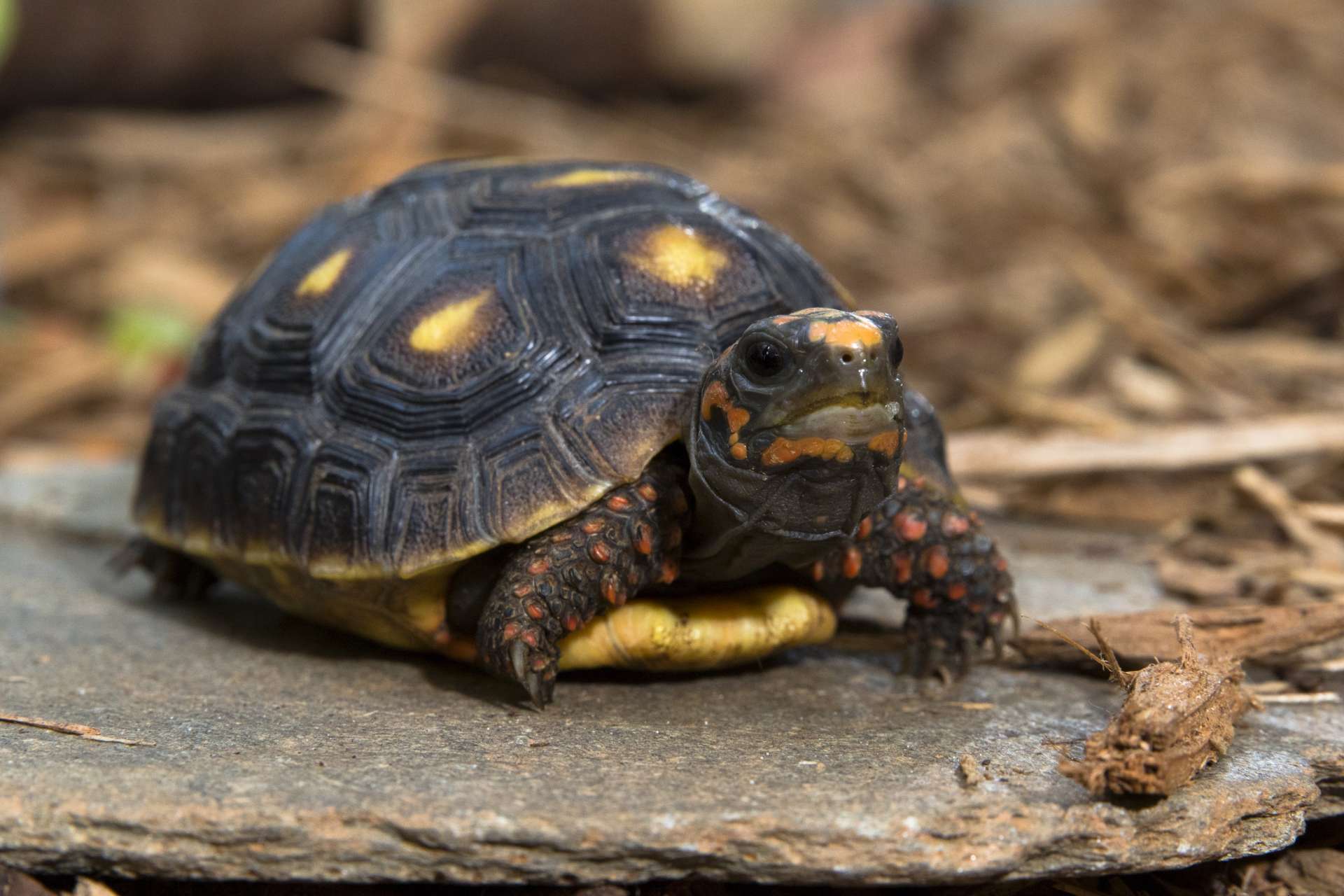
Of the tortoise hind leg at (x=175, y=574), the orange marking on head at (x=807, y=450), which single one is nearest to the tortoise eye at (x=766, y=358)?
the orange marking on head at (x=807, y=450)

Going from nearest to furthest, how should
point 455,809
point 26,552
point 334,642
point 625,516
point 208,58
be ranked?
Answer: point 455,809, point 625,516, point 334,642, point 26,552, point 208,58

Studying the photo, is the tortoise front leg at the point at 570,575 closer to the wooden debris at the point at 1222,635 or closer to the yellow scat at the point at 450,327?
the yellow scat at the point at 450,327

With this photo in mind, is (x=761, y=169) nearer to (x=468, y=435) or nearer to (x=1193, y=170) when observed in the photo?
(x=1193, y=170)

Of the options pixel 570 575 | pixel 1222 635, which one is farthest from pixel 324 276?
pixel 1222 635

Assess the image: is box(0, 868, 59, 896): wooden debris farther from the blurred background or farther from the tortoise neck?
the blurred background

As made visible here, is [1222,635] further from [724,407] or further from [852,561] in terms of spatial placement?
[724,407]

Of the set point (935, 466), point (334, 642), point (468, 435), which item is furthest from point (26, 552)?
point (935, 466)
